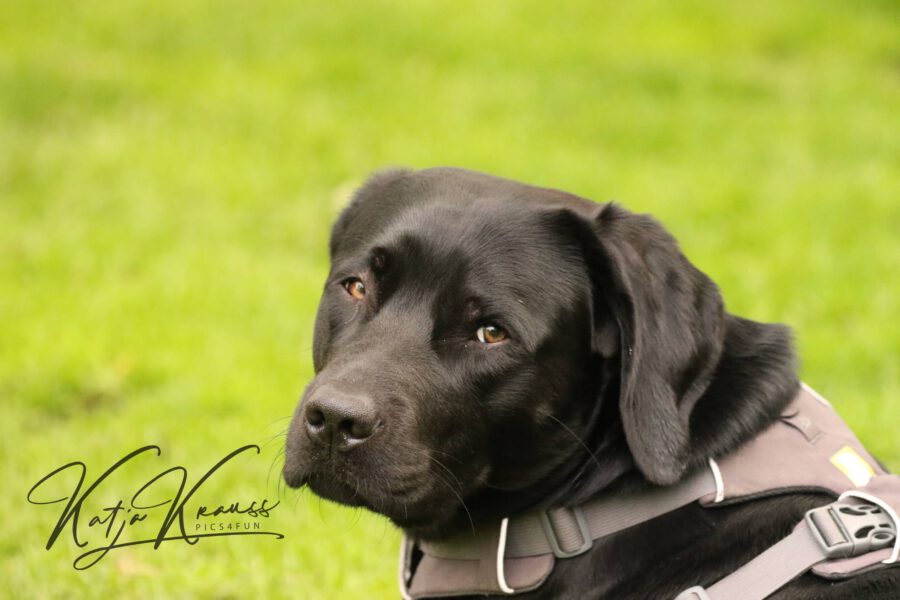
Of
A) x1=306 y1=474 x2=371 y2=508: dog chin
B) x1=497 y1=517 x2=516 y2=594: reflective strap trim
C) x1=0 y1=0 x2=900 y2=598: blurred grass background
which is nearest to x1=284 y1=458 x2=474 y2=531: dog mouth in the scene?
x1=306 y1=474 x2=371 y2=508: dog chin

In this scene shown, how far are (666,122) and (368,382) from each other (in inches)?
289

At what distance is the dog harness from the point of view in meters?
2.80

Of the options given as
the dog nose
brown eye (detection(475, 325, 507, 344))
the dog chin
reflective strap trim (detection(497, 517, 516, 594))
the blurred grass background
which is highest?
brown eye (detection(475, 325, 507, 344))

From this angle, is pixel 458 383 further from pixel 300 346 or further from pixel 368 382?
pixel 300 346

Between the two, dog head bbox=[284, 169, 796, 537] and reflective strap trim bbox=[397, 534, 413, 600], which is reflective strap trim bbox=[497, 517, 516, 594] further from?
reflective strap trim bbox=[397, 534, 413, 600]

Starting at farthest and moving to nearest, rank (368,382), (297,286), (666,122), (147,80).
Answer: (147,80), (666,122), (297,286), (368,382)

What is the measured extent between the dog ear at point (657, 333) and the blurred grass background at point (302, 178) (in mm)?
1743

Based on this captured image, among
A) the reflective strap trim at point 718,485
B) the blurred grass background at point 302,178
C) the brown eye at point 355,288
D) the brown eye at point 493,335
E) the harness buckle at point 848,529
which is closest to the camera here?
the harness buckle at point 848,529

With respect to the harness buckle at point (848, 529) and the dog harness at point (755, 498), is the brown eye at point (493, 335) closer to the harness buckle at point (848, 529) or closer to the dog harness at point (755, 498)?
the dog harness at point (755, 498)

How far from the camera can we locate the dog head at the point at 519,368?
9.74 ft

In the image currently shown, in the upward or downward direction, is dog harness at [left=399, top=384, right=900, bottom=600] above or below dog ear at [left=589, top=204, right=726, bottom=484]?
below

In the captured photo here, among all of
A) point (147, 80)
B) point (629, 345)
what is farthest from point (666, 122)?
point (629, 345)

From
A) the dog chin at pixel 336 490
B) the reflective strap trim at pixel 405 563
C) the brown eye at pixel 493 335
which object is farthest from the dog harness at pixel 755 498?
the brown eye at pixel 493 335

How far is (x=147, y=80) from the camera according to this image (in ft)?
35.1
